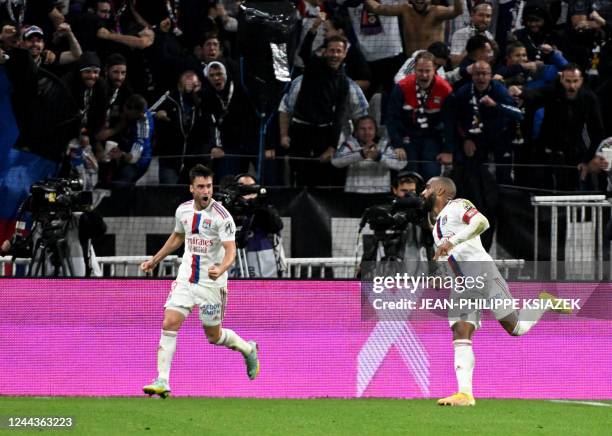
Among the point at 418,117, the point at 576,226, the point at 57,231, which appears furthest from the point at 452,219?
the point at 418,117

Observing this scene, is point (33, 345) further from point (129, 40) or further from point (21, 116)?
point (129, 40)

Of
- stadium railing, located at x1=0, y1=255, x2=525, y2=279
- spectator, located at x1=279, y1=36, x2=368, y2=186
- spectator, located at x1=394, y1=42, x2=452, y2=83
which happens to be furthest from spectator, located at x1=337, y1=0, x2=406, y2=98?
stadium railing, located at x1=0, y1=255, x2=525, y2=279

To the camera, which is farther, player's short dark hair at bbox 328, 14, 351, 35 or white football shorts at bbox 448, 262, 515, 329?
player's short dark hair at bbox 328, 14, 351, 35

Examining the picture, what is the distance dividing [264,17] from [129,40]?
1.81m

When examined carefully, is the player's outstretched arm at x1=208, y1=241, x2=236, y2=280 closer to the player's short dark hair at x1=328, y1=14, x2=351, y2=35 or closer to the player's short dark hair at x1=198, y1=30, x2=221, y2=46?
the player's short dark hair at x1=198, y1=30, x2=221, y2=46

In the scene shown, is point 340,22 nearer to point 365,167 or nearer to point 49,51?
point 365,167

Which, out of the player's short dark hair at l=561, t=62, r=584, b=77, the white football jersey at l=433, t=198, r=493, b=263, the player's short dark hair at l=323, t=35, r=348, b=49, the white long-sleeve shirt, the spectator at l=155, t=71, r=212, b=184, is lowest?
the white football jersey at l=433, t=198, r=493, b=263

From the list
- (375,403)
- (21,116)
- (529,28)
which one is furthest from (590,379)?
(21,116)

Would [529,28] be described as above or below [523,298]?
above

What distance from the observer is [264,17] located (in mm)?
14641

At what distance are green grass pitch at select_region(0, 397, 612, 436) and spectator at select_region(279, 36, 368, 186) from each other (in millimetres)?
4950

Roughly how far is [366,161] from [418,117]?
821 millimetres

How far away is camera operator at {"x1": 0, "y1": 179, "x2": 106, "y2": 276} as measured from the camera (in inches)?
490

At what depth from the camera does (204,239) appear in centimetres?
981
